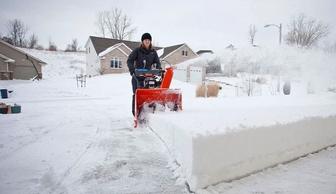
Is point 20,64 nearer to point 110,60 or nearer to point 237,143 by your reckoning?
point 110,60

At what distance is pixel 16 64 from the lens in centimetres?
3011

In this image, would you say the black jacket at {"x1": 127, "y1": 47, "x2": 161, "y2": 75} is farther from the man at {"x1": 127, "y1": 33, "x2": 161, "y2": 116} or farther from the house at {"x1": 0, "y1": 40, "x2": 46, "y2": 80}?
the house at {"x1": 0, "y1": 40, "x2": 46, "y2": 80}

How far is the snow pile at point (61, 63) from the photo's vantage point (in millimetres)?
45375

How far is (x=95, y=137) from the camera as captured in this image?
4027 mm

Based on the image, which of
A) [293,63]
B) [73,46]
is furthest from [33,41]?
[293,63]

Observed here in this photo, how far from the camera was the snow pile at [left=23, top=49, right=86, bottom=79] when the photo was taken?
45.4m

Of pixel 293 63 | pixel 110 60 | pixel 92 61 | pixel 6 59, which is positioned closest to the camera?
pixel 293 63

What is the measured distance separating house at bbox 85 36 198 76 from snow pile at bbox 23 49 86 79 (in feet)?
33.9

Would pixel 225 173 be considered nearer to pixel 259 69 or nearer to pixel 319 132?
pixel 319 132

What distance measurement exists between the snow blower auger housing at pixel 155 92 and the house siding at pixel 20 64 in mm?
31040

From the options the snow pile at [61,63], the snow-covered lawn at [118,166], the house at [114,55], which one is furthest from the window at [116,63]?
the snow-covered lawn at [118,166]

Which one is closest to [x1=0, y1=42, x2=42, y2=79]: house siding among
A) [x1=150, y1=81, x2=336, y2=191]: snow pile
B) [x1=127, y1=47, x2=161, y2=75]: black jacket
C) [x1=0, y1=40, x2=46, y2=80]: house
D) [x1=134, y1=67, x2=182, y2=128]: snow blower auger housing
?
[x1=0, y1=40, x2=46, y2=80]: house

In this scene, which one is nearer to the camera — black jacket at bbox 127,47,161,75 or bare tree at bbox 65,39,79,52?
black jacket at bbox 127,47,161,75

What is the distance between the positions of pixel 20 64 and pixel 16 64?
449mm
